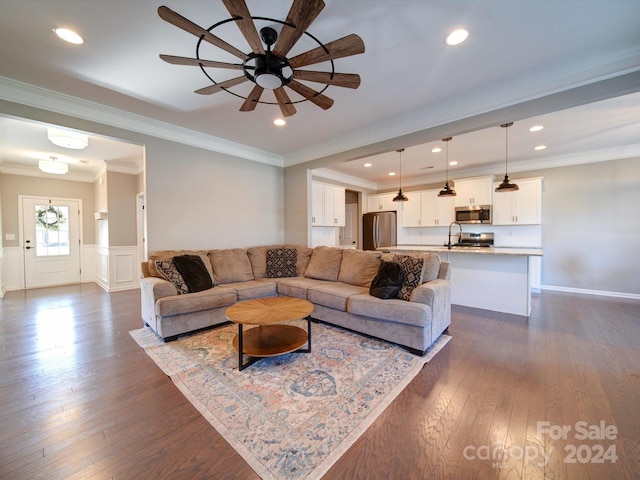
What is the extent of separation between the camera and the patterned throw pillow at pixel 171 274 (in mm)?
3105

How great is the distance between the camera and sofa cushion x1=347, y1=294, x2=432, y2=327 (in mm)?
2516

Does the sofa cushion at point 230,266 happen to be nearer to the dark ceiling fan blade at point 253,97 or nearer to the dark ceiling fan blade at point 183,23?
the dark ceiling fan blade at point 253,97

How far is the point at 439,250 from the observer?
13.9 ft

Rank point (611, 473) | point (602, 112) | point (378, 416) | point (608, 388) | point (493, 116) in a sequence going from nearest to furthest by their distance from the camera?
1. point (611, 473)
2. point (378, 416)
3. point (608, 388)
4. point (493, 116)
5. point (602, 112)

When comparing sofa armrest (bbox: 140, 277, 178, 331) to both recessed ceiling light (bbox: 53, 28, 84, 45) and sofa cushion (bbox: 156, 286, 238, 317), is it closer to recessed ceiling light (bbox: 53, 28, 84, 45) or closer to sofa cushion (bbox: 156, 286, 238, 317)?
sofa cushion (bbox: 156, 286, 238, 317)

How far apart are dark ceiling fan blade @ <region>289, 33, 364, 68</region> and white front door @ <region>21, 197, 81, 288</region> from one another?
758 cm

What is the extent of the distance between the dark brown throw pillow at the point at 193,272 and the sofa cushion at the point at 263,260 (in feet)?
2.99

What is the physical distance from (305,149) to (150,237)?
9.62 feet

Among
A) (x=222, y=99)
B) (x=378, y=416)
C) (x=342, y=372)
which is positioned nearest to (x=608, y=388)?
(x=378, y=416)

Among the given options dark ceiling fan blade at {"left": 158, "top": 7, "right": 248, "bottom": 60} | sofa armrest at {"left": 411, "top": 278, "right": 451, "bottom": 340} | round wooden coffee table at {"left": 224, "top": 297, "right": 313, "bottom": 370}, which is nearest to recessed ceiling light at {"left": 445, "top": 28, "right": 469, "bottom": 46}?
dark ceiling fan blade at {"left": 158, "top": 7, "right": 248, "bottom": 60}

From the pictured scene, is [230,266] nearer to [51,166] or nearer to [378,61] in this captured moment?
[378,61]

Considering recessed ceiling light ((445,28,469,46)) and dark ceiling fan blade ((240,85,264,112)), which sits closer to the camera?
recessed ceiling light ((445,28,469,46))

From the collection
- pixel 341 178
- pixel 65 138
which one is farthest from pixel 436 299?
pixel 65 138

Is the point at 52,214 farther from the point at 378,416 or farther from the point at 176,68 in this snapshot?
the point at 378,416
